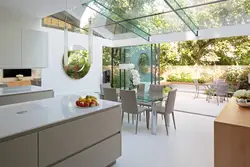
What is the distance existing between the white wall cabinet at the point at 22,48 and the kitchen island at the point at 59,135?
1574 mm

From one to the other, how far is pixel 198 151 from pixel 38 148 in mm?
2545

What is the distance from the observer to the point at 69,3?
4059 millimetres

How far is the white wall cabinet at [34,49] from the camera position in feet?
13.1

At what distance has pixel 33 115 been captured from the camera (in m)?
2.16

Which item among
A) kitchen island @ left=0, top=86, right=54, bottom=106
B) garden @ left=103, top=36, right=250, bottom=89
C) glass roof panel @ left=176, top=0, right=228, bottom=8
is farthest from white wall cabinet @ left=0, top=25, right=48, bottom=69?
garden @ left=103, top=36, right=250, bottom=89

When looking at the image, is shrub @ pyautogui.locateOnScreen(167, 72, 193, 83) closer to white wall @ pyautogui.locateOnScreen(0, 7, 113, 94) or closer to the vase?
white wall @ pyautogui.locateOnScreen(0, 7, 113, 94)

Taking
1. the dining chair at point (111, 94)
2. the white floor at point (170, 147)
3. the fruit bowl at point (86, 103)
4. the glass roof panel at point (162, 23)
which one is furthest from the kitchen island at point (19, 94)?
the glass roof panel at point (162, 23)

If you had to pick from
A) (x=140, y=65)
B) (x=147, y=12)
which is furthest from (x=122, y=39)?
(x=147, y=12)

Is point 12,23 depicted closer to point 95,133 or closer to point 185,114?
point 95,133

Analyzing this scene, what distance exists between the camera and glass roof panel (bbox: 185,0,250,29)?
4453mm

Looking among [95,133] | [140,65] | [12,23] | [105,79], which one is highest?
[12,23]

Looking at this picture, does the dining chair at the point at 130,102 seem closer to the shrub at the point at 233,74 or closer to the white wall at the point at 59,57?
the white wall at the point at 59,57

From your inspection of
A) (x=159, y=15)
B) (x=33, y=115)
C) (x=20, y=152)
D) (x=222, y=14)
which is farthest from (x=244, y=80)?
(x=20, y=152)

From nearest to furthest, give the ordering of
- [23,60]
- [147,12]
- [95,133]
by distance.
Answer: [95,133]
[23,60]
[147,12]
